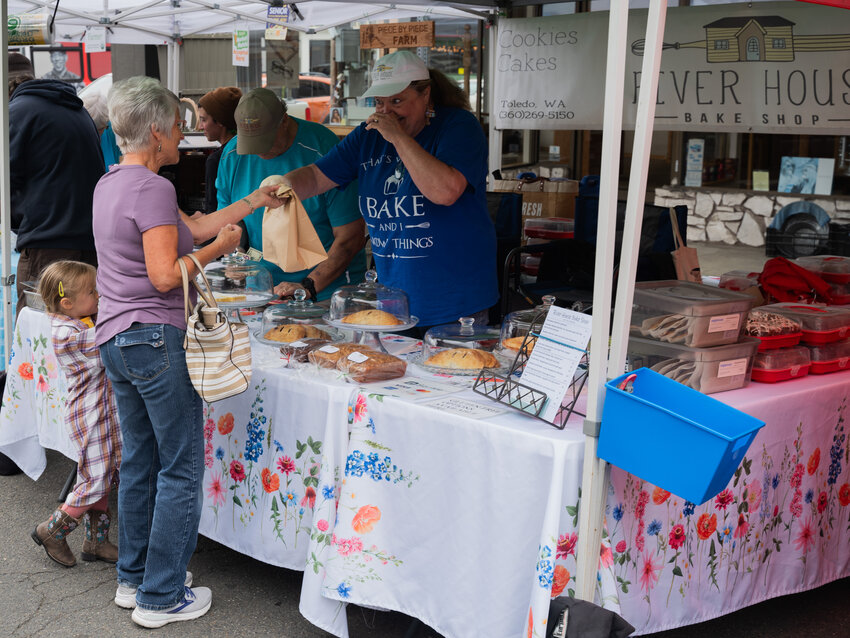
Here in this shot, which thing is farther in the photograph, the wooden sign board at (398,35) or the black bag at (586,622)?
the wooden sign board at (398,35)

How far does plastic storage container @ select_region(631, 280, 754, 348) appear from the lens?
2.47 meters

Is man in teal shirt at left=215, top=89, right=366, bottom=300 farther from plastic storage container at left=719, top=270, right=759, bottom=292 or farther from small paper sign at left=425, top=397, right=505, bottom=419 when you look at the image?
plastic storage container at left=719, top=270, right=759, bottom=292

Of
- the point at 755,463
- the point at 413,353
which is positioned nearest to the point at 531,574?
the point at 755,463

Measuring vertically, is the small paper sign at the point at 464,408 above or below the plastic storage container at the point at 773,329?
below

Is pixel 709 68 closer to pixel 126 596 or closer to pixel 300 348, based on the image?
pixel 300 348

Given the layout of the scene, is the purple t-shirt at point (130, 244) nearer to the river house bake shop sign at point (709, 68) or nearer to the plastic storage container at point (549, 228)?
the river house bake shop sign at point (709, 68)

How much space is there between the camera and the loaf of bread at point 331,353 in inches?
108

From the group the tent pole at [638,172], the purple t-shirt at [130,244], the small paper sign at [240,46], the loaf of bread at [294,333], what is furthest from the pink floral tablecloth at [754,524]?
the small paper sign at [240,46]

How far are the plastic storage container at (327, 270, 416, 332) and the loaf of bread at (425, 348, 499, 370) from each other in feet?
0.62

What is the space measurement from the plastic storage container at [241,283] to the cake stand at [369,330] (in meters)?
0.39

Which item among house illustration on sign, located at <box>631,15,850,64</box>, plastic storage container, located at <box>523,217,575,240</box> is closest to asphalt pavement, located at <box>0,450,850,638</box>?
house illustration on sign, located at <box>631,15,850,64</box>

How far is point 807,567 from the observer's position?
9.11ft

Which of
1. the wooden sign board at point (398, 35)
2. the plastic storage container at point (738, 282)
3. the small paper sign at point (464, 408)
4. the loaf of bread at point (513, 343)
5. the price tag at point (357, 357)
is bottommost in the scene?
the small paper sign at point (464, 408)

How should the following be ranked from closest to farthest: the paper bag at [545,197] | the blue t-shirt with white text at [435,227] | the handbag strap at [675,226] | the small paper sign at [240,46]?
1. the blue t-shirt with white text at [435,227]
2. the handbag strap at [675,226]
3. the paper bag at [545,197]
4. the small paper sign at [240,46]
